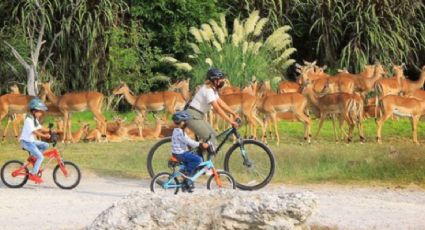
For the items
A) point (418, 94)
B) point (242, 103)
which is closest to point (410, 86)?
point (418, 94)

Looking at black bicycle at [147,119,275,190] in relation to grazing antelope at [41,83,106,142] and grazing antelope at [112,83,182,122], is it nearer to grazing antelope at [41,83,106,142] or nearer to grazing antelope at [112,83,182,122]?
grazing antelope at [41,83,106,142]

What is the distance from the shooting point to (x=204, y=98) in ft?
43.5

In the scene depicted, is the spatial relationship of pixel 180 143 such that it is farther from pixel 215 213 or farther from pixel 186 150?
pixel 215 213

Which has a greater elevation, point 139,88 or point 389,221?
point 139,88

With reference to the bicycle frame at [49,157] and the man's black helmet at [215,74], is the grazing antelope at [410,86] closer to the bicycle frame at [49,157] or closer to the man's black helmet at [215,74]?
the man's black helmet at [215,74]

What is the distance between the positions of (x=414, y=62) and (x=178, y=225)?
22089 mm

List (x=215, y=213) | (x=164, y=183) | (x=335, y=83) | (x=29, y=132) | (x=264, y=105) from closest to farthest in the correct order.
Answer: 1. (x=215, y=213)
2. (x=164, y=183)
3. (x=29, y=132)
4. (x=264, y=105)
5. (x=335, y=83)

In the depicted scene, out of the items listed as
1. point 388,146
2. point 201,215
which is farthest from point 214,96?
point 388,146

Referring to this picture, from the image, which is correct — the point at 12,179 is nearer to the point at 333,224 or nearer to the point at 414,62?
the point at 333,224

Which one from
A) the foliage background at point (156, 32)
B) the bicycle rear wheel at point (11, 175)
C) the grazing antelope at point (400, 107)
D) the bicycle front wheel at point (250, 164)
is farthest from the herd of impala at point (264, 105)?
the bicycle rear wheel at point (11, 175)

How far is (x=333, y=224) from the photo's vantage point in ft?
35.0

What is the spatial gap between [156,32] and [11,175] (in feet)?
45.1

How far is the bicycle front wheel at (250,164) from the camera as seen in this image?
13234mm

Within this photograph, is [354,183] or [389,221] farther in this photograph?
[354,183]
